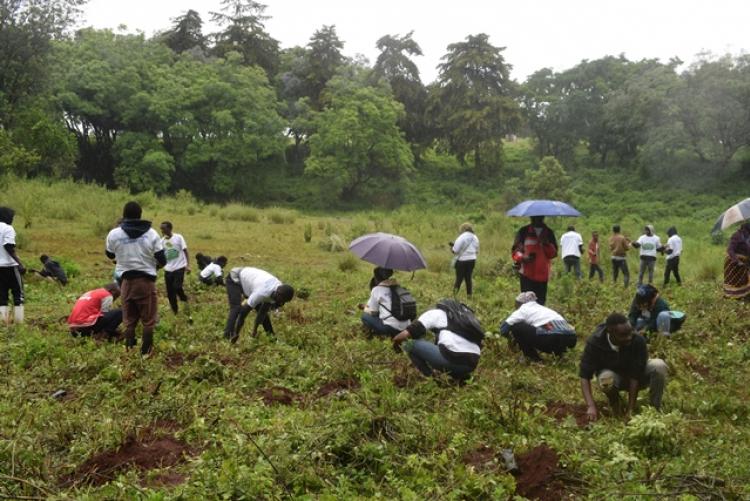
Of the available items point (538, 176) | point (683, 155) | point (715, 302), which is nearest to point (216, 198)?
point (538, 176)

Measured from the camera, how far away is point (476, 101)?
146 feet

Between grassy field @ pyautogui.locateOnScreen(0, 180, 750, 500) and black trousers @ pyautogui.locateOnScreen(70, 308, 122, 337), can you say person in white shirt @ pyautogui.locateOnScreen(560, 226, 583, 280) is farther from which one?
black trousers @ pyautogui.locateOnScreen(70, 308, 122, 337)

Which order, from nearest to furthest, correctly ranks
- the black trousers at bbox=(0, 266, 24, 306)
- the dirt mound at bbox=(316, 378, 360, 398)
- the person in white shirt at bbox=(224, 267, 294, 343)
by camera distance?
1. the dirt mound at bbox=(316, 378, 360, 398)
2. the person in white shirt at bbox=(224, 267, 294, 343)
3. the black trousers at bbox=(0, 266, 24, 306)

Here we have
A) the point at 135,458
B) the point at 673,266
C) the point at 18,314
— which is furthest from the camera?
the point at 673,266

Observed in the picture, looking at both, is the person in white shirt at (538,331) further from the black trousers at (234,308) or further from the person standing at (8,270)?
the person standing at (8,270)

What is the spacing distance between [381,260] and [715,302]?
20.1 ft

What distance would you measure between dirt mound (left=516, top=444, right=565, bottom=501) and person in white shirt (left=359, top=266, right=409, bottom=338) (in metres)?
3.30

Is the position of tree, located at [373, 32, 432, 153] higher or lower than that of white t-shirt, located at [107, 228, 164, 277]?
higher

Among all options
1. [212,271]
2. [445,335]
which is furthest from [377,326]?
[212,271]

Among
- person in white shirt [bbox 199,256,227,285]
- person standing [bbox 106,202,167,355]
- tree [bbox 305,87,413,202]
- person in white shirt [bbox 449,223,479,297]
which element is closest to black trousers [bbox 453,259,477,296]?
person in white shirt [bbox 449,223,479,297]

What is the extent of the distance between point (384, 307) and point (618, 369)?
286 centimetres

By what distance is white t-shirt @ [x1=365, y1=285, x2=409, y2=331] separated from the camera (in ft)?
24.6

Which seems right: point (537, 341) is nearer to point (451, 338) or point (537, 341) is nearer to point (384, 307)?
point (451, 338)

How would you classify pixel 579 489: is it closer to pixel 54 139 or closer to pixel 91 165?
pixel 54 139
